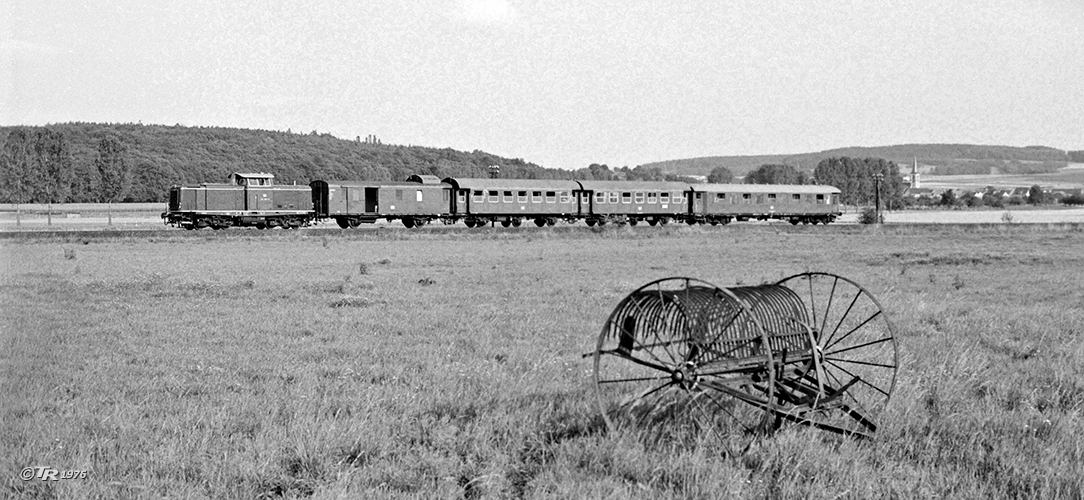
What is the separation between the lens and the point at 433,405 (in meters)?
8.76

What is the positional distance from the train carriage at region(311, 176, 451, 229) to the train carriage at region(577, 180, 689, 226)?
36.4 feet

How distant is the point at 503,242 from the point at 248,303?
99.3 feet

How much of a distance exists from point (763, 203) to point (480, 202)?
2498cm

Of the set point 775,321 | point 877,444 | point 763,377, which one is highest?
point 775,321

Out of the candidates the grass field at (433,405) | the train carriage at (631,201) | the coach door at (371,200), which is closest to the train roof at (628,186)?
the train carriage at (631,201)

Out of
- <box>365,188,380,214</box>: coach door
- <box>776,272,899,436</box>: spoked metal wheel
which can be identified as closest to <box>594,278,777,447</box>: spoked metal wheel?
<box>776,272,899,436</box>: spoked metal wheel

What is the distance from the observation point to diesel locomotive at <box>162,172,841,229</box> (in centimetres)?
5738

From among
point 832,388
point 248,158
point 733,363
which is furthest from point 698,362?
point 248,158

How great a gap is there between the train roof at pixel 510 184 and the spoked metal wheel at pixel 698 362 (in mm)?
56316

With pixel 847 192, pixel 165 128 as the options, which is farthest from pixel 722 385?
pixel 847 192

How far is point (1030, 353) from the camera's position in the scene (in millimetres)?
12211

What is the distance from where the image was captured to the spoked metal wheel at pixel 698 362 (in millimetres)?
7129

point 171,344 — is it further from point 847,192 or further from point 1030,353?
point 847,192

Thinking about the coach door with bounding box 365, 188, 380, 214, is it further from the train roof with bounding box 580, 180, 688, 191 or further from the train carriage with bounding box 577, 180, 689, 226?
the train roof with bounding box 580, 180, 688, 191
